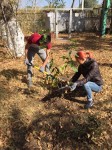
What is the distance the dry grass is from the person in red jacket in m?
0.38

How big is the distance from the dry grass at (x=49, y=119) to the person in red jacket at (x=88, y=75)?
15.0 inches

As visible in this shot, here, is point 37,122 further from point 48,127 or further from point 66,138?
point 66,138

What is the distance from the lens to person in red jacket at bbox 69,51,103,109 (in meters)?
5.43

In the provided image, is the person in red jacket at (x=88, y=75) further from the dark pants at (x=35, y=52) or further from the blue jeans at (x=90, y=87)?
the dark pants at (x=35, y=52)

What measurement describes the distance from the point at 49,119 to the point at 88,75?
1.14 meters

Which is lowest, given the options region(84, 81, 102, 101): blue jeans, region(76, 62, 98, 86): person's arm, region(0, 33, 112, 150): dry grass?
region(0, 33, 112, 150): dry grass

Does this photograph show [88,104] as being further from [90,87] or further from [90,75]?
[90,75]

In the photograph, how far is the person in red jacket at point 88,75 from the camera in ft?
17.8

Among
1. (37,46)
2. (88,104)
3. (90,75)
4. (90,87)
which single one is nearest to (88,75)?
(90,75)

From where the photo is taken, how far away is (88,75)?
5473 millimetres

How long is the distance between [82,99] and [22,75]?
2.32 meters

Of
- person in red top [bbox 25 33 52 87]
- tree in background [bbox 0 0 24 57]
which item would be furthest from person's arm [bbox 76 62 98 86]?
tree in background [bbox 0 0 24 57]

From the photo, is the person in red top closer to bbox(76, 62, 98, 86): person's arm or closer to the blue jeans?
bbox(76, 62, 98, 86): person's arm

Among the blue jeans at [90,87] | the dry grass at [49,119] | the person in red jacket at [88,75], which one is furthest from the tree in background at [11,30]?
the blue jeans at [90,87]
